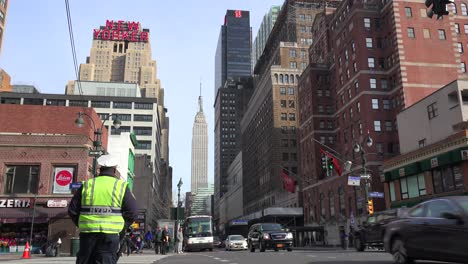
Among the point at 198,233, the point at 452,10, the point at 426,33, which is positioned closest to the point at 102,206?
the point at 198,233

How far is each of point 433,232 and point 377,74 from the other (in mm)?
53284

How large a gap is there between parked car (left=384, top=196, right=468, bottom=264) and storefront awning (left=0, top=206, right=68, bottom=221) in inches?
1068

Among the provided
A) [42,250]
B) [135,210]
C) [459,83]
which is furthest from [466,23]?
[135,210]

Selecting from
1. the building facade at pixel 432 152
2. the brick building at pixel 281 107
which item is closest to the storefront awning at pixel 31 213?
the building facade at pixel 432 152

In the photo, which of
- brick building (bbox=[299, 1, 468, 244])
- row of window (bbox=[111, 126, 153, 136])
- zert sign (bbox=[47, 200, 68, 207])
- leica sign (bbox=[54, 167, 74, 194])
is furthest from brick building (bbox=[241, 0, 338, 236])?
zert sign (bbox=[47, 200, 68, 207])

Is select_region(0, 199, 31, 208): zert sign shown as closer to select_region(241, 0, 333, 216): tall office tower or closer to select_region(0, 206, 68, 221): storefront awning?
select_region(0, 206, 68, 221): storefront awning

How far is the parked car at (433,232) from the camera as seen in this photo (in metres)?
8.34

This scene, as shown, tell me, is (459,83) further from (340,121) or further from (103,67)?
(103,67)

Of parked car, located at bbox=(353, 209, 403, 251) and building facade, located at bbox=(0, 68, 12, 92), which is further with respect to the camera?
building facade, located at bbox=(0, 68, 12, 92)

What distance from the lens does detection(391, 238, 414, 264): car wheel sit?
33.2ft

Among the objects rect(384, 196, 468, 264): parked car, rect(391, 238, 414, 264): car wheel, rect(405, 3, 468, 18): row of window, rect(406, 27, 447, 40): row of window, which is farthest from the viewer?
rect(405, 3, 468, 18): row of window

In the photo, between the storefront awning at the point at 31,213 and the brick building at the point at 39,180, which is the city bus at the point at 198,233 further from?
the storefront awning at the point at 31,213

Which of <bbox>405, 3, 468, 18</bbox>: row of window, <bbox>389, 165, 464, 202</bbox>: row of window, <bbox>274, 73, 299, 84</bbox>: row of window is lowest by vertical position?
<bbox>389, 165, 464, 202</bbox>: row of window

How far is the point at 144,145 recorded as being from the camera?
346ft
